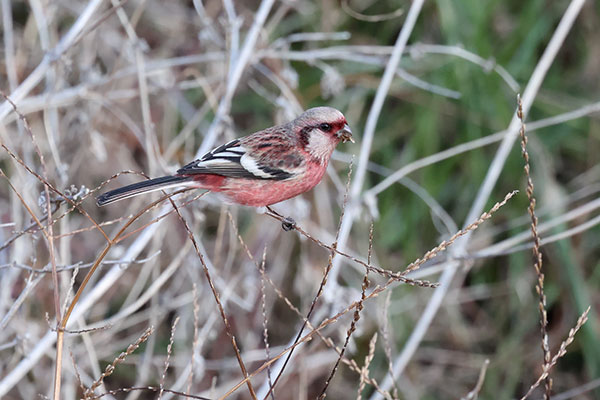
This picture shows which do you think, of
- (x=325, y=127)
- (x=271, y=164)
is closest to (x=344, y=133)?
(x=325, y=127)

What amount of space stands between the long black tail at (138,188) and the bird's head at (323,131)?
0.55 metres

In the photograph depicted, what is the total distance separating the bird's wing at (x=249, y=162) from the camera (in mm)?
2854

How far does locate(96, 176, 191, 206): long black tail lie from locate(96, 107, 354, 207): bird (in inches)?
0.5

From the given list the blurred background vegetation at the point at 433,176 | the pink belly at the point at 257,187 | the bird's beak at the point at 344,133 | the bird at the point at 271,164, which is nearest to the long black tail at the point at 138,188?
the bird at the point at 271,164

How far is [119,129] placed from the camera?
5.38 m

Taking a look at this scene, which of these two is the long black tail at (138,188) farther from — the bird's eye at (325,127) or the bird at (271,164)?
the bird's eye at (325,127)

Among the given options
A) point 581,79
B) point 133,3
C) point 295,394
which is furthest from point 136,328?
point 581,79

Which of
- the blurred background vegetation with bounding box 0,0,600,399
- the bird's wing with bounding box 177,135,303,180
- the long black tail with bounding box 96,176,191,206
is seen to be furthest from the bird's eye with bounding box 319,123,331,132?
the blurred background vegetation with bounding box 0,0,600,399

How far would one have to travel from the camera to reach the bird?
2857 mm

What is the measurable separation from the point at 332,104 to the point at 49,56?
7.46ft

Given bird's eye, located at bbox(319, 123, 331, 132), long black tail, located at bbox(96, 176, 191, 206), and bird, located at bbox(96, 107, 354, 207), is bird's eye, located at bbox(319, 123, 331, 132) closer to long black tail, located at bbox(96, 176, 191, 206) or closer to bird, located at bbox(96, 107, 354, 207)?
bird, located at bbox(96, 107, 354, 207)

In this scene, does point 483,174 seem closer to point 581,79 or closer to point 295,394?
point 581,79

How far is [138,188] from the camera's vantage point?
2.57m

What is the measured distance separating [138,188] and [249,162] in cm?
55
